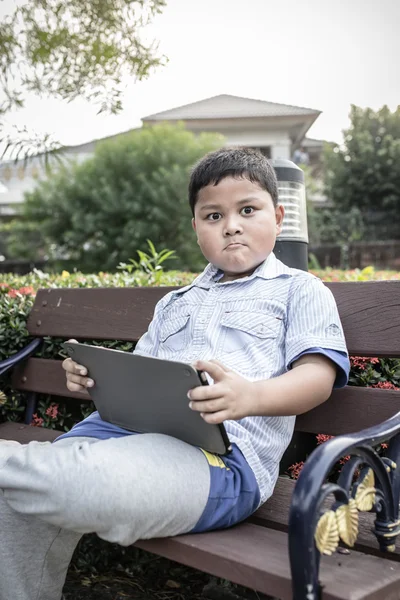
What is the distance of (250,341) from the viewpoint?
1911 millimetres

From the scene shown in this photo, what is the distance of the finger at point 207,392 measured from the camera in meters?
1.47

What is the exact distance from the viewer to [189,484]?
157cm

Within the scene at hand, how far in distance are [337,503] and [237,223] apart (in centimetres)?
89

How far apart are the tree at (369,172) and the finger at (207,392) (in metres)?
20.9

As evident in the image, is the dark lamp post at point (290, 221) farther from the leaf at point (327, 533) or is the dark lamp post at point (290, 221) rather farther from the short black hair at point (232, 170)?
the leaf at point (327, 533)

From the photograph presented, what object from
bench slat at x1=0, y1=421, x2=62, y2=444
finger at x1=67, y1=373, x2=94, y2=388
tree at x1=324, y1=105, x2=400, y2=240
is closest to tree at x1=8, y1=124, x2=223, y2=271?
tree at x1=324, y1=105, x2=400, y2=240

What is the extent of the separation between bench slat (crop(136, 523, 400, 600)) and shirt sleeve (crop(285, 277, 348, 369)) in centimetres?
48

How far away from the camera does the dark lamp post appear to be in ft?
8.25

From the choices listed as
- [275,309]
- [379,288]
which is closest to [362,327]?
[379,288]

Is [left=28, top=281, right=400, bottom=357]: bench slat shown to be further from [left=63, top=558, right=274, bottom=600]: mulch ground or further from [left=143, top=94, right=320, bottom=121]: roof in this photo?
[left=143, top=94, right=320, bottom=121]: roof

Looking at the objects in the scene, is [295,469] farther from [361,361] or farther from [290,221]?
[290,221]

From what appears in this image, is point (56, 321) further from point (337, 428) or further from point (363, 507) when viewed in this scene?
point (363, 507)

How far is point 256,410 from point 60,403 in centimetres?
169

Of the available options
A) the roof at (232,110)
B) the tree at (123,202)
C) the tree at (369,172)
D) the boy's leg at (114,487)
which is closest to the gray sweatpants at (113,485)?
the boy's leg at (114,487)
